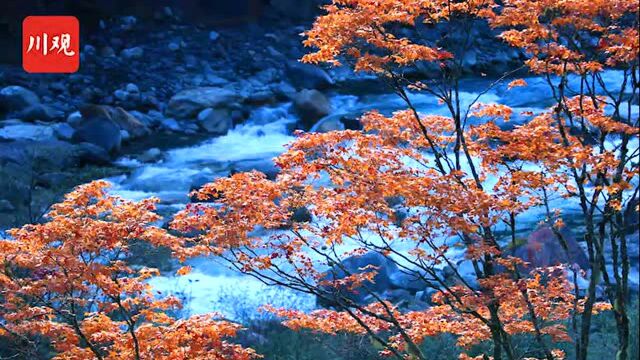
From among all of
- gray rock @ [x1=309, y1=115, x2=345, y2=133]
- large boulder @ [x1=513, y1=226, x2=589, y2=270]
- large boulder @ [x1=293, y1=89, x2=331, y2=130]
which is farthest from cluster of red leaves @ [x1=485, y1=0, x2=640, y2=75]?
large boulder @ [x1=293, y1=89, x2=331, y2=130]

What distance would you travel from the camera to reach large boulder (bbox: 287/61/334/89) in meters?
20.1

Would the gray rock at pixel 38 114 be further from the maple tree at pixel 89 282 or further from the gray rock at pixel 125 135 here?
the maple tree at pixel 89 282

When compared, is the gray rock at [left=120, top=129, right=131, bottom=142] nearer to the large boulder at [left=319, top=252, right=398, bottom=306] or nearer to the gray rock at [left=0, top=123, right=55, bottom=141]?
the gray rock at [left=0, top=123, right=55, bottom=141]

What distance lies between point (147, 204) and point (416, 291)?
590 centimetres

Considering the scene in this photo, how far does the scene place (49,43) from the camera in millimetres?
15695

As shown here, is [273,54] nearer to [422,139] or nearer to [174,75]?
[174,75]

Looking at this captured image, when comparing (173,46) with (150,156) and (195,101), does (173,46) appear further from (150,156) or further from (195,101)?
(150,156)

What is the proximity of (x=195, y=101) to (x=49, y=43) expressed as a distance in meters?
3.62

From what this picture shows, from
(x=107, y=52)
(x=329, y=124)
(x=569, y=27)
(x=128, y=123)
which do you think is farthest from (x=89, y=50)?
(x=569, y=27)

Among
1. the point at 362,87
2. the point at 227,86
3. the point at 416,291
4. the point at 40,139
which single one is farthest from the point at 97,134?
the point at 416,291

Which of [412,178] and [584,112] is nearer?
[412,178]

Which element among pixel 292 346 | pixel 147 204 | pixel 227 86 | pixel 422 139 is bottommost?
pixel 292 346

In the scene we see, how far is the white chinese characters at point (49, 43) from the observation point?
51.5 feet

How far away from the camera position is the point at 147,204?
15.0ft
